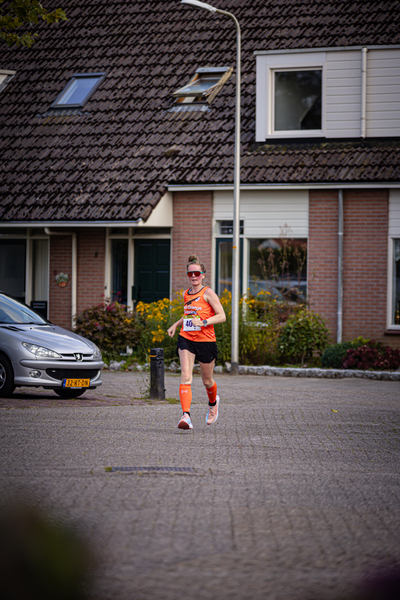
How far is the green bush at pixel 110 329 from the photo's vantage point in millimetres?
17453

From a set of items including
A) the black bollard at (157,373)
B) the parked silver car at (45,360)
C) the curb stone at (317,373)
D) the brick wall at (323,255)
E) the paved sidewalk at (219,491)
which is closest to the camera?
the paved sidewalk at (219,491)

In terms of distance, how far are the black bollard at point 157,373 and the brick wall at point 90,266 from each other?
761 cm

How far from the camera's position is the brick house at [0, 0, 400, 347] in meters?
17.5

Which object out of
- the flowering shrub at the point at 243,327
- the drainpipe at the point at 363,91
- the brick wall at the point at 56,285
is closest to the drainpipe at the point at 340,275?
the flowering shrub at the point at 243,327

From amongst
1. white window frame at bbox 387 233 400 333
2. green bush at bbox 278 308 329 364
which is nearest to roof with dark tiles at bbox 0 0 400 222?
white window frame at bbox 387 233 400 333

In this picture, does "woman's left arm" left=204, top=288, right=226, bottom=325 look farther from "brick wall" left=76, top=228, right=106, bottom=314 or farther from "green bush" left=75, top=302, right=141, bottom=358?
"brick wall" left=76, top=228, right=106, bottom=314

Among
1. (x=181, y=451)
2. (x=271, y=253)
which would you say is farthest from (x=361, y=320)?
(x=181, y=451)

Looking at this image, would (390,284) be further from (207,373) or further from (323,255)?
(207,373)

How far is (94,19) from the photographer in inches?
914

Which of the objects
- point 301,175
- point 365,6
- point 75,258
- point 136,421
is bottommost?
point 136,421

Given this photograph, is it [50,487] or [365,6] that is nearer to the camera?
[50,487]

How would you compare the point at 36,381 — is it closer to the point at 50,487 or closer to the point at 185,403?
the point at 185,403

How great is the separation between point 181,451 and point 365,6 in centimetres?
1488

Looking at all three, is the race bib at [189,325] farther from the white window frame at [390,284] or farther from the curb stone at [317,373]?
the white window frame at [390,284]
